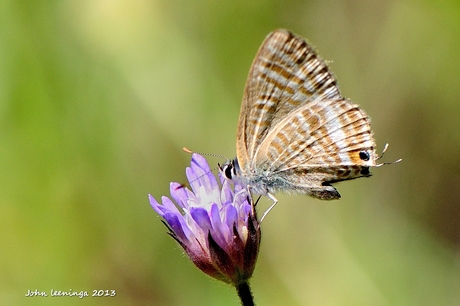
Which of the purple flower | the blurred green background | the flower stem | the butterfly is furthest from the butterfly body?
the blurred green background

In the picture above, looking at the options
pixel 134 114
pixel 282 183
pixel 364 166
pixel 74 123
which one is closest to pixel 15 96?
pixel 74 123

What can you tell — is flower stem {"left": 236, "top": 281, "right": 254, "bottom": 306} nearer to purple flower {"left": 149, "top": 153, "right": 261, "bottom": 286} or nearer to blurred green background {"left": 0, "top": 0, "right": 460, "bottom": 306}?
purple flower {"left": 149, "top": 153, "right": 261, "bottom": 286}

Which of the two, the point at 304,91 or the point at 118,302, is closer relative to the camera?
the point at 304,91

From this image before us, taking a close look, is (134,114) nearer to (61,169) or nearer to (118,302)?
(61,169)

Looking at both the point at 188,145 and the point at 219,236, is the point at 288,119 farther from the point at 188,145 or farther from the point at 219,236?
the point at 188,145

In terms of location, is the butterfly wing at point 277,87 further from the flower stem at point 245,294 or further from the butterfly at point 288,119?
the flower stem at point 245,294

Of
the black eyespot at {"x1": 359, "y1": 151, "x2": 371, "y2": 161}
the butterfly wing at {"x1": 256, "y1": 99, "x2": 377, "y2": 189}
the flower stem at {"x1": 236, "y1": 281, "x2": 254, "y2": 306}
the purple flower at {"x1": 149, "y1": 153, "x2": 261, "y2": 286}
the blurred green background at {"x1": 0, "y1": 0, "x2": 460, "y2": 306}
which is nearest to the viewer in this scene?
the flower stem at {"x1": 236, "y1": 281, "x2": 254, "y2": 306}

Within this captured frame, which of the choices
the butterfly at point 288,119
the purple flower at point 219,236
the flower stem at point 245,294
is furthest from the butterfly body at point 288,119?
the flower stem at point 245,294
